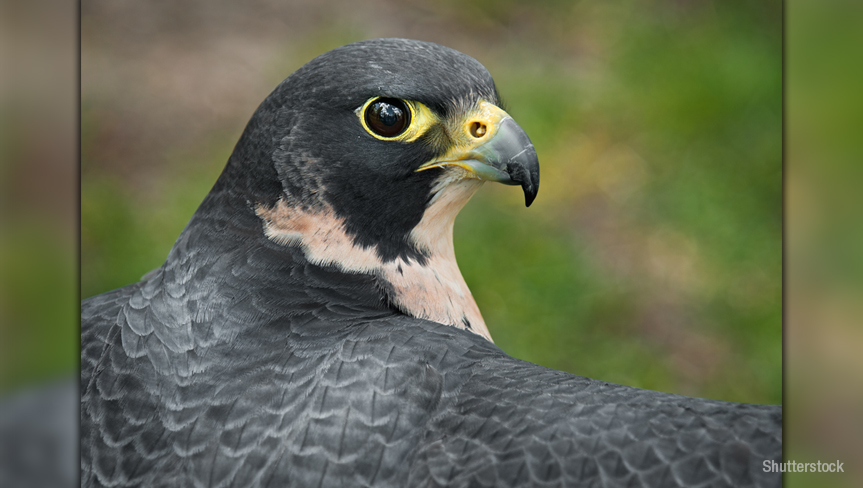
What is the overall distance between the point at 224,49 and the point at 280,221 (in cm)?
237

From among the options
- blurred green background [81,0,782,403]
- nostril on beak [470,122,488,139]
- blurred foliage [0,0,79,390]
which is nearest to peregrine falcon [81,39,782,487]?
nostril on beak [470,122,488,139]

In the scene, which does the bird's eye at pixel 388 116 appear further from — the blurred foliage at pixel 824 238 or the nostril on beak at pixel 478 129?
the blurred foliage at pixel 824 238

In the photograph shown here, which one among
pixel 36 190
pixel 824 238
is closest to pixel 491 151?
pixel 824 238

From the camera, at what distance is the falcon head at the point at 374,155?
1970 mm

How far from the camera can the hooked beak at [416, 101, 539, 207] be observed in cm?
202

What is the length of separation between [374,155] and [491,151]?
1.10 ft

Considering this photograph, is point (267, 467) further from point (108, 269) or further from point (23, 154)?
point (108, 269)

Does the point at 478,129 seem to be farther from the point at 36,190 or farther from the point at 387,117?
the point at 36,190

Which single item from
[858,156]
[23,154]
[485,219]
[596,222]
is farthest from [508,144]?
[485,219]

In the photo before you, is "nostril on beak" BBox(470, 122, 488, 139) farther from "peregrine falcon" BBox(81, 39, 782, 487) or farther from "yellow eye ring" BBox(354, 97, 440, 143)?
"yellow eye ring" BBox(354, 97, 440, 143)

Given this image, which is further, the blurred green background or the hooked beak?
the blurred green background

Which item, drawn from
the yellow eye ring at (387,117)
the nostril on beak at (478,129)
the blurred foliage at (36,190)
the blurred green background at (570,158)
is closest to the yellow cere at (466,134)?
the nostril on beak at (478,129)

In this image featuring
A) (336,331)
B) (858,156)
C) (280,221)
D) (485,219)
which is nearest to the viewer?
(858,156)

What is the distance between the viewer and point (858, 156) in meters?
1.09
